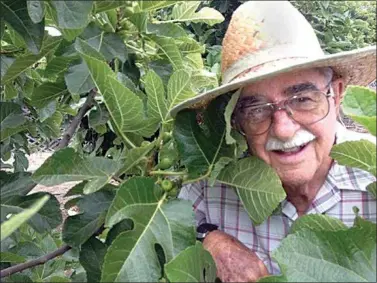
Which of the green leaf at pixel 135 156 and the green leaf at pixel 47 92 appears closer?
the green leaf at pixel 135 156

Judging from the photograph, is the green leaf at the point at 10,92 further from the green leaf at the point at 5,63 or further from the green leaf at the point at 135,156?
the green leaf at the point at 135,156

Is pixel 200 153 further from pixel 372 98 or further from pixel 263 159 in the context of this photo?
pixel 372 98

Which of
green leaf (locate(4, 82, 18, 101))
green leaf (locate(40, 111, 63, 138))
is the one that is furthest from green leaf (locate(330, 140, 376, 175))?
green leaf (locate(40, 111, 63, 138))

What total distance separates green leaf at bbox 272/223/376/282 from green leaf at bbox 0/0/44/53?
1.91 ft

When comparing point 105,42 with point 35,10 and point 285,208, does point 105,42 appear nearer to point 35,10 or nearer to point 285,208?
point 35,10

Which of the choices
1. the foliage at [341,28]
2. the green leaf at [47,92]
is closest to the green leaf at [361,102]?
the green leaf at [47,92]

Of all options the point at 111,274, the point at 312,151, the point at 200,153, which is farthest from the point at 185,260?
the point at 312,151

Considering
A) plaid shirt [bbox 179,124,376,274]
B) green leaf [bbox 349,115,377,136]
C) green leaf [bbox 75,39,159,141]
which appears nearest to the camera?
green leaf [bbox 349,115,377,136]

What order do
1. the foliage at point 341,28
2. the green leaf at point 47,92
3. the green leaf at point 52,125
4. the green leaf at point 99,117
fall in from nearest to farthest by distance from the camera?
1. the green leaf at point 47,92
2. the green leaf at point 99,117
3. the green leaf at point 52,125
4. the foliage at point 341,28

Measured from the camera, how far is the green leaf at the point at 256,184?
43.3 inches

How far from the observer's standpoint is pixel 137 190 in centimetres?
103

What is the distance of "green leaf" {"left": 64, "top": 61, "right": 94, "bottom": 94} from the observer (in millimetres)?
1184

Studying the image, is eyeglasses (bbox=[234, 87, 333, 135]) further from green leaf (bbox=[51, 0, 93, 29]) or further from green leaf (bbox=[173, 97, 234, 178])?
green leaf (bbox=[51, 0, 93, 29])

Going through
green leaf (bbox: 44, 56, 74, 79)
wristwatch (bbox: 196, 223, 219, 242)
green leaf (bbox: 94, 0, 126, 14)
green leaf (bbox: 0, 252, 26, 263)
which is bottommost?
wristwatch (bbox: 196, 223, 219, 242)
